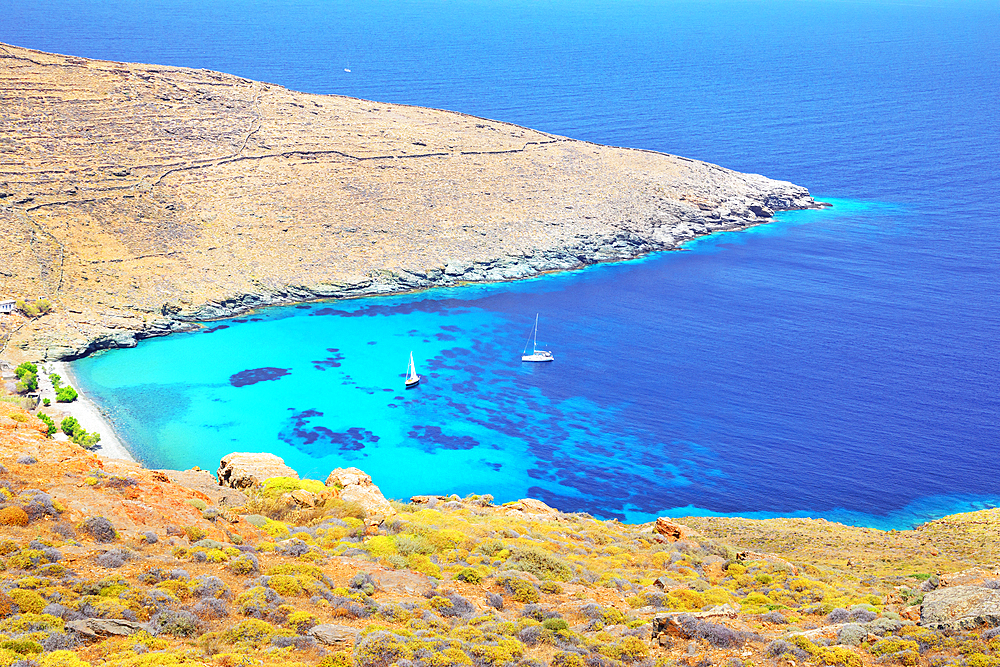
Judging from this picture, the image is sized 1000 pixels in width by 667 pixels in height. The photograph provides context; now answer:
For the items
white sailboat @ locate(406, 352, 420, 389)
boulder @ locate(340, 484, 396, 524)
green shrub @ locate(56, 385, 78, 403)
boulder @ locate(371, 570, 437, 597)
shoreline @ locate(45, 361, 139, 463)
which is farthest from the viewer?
white sailboat @ locate(406, 352, 420, 389)

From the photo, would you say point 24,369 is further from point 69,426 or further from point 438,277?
point 438,277

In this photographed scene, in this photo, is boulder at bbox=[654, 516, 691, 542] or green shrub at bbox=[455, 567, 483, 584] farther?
boulder at bbox=[654, 516, 691, 542]

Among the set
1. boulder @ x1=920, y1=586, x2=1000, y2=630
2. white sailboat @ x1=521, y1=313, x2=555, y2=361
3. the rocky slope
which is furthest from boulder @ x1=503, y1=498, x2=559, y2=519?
white sailboat @ x1=521, y1=313, x2=555, y2=361

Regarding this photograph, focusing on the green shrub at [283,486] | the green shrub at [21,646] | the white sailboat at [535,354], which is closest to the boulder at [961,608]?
the green shrub at [283,486]

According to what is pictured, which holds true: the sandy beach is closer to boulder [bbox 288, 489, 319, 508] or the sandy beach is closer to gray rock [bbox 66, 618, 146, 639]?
boulder [bbox 288, 489, 319, 508]

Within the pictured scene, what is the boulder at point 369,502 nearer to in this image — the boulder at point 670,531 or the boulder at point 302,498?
the boulder at point 302,498

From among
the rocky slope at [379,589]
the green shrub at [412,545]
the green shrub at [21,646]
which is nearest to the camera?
the green shrub at [21,646]
